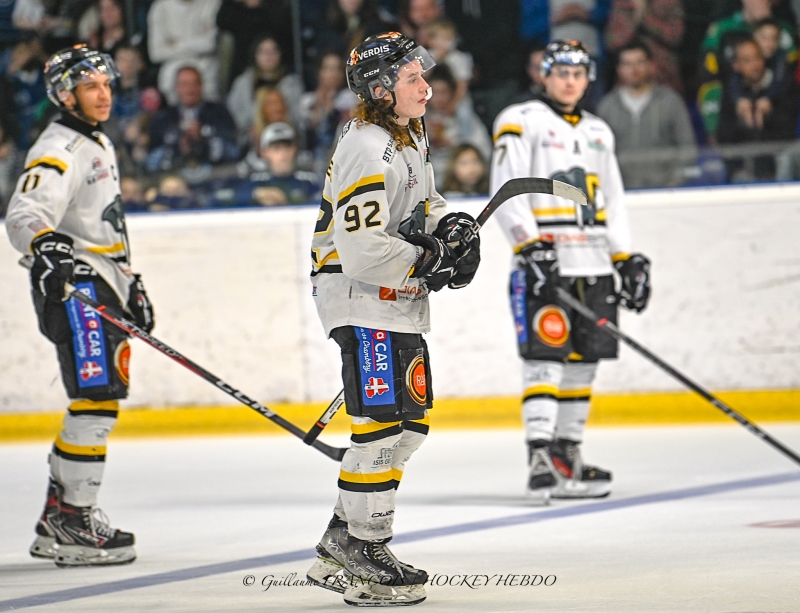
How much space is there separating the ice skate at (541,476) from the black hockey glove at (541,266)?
0.52 m

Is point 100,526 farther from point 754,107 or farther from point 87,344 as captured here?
point 754,107

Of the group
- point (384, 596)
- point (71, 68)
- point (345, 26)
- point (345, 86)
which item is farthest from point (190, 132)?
point (384, 596)

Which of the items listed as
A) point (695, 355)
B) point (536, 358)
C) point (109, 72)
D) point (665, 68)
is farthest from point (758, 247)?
point (109, 72)

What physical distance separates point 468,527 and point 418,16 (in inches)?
150

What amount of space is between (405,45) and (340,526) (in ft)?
3.57

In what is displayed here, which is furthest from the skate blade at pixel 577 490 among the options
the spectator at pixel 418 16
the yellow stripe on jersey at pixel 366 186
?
the spectator at pixel 418 16

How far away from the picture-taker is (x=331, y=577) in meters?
2.94

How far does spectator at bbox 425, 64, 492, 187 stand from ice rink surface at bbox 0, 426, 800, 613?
1610 mm

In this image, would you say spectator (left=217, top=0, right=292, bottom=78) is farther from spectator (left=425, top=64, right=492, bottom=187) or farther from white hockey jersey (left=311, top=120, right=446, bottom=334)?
white hockey jersey (left=311, top=120, right=446, bottom=334)

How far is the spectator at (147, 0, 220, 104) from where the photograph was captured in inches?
279

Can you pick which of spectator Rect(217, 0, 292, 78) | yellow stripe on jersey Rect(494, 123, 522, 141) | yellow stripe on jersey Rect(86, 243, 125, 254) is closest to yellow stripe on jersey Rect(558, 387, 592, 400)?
yellow stripe on jersey Rect(494, 123, 522, 141)

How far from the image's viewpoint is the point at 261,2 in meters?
6.97

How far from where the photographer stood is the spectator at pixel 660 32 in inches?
263

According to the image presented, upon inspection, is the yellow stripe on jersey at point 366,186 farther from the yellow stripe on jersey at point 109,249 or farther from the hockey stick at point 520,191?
the yellow stripe on jersey at point 109,249
